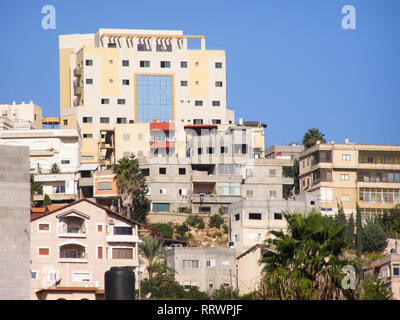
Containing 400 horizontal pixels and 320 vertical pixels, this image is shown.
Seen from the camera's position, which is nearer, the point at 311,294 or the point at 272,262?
the point at 311,294

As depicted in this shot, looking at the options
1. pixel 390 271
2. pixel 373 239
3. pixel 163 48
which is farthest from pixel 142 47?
pixel 390 271

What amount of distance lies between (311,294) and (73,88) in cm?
11513

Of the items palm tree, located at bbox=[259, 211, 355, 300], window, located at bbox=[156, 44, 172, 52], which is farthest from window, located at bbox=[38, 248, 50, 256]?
window, located at bbox=[156, 44, 172, 52]

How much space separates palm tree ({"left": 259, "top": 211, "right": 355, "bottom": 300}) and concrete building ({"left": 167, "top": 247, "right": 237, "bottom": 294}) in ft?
143

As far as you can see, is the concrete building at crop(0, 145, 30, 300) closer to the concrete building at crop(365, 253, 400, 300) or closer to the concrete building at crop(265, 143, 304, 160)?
the concrete building at crop(365, 253, 400, 300)

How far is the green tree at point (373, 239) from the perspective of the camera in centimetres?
9206

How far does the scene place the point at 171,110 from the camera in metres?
140

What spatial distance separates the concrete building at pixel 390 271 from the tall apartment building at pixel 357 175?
78.1 feet

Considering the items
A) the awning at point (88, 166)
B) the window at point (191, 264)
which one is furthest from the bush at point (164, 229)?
the awning at point (88, 166)

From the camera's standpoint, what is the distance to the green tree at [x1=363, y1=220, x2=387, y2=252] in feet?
302

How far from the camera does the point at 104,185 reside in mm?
110500

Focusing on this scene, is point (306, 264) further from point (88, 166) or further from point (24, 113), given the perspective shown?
point (24, 113)
